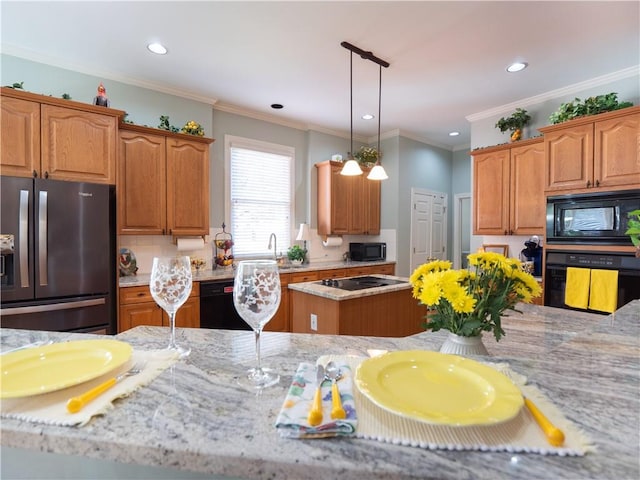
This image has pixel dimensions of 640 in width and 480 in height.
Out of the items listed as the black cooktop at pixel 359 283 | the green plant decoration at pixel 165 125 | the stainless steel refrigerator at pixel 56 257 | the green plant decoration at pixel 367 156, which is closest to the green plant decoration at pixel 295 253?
the black cooktop at pixel 359 283

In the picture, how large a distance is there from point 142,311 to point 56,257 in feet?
2.59

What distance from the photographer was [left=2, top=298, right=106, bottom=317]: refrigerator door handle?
2197mm

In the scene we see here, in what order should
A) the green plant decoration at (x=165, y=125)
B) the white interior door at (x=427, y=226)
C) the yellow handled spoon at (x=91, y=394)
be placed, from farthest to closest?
1. the white interior door at (x=427, y=226)
2. the green plant decoration at (x=165, y=125)
3. the yellow handled spoon at (x=91, y=394)

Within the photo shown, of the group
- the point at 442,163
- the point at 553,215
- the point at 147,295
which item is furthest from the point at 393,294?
the point at 442,163

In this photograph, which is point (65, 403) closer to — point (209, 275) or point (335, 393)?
point (335, 393)

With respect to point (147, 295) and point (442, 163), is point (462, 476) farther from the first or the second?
point (442, 163)

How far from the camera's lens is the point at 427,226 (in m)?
5.52

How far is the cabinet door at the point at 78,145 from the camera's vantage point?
2469mm

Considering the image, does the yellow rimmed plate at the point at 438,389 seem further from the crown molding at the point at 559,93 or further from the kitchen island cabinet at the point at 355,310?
the crown molding at the point at 559,93

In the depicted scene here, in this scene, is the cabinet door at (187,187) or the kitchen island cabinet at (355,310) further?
the cabinet door at (187,187)

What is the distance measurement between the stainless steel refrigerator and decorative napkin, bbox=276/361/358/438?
2.51m

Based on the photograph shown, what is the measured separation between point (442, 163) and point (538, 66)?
274cm

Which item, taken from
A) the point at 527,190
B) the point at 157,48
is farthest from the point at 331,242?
the point at 157,48

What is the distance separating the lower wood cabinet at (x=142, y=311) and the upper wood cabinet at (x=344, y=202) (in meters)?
2.30
